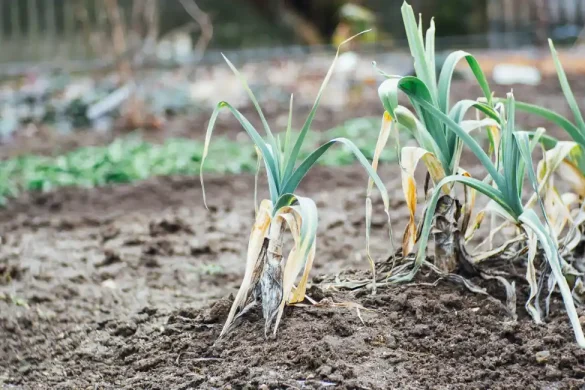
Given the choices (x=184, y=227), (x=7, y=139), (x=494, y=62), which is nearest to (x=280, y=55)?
(x=494, y=62)

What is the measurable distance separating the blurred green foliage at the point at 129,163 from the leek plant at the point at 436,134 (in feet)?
11.7

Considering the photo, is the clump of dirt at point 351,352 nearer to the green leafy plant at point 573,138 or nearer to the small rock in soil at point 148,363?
the small rock in soil at point 148,363

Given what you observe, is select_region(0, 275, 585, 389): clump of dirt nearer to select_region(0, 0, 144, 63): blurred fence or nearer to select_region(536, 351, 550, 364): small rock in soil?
select_region(536, 351, 550, 364): small rock in soil

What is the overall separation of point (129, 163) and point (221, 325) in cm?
379

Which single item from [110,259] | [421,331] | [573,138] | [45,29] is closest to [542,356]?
[421,331]

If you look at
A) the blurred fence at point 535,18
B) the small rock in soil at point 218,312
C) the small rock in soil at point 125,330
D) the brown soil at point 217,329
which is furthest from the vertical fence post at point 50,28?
the small rock in soil at point 218,312

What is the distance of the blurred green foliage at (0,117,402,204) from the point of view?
5629mm

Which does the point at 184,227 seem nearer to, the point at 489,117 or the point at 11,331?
the point at 11,331

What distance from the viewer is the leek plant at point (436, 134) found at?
236cm

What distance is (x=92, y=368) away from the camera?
2498 millimetres

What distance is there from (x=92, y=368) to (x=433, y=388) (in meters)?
1.14

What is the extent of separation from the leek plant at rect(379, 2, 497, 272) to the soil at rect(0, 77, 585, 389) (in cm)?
16

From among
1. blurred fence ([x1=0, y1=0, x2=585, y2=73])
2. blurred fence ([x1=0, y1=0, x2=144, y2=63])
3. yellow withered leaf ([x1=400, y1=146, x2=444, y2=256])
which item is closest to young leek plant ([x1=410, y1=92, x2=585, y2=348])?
yellow withered leaf ([x1=400, y1=146, x2=444, y2=256])

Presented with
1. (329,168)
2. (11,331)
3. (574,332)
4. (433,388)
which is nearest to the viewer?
(433,388)
